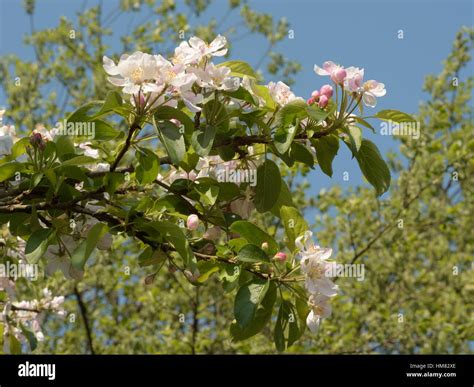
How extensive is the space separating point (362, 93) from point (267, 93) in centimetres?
22

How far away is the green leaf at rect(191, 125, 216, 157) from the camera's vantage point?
155 cm

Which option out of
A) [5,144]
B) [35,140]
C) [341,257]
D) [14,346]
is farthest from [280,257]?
[341,257]

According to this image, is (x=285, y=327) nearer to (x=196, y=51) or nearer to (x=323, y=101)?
(x=323, y=101)

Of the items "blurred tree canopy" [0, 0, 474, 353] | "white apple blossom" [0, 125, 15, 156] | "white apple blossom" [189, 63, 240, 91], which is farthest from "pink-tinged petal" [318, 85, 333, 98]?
"blurred tree canopy" [0, 0, 474, 353]

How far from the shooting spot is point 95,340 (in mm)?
6348

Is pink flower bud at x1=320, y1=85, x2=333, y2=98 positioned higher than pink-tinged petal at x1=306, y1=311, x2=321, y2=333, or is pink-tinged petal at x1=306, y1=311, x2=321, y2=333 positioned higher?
pink flower bud at x1=320, y1=85, x2=333, y2=98

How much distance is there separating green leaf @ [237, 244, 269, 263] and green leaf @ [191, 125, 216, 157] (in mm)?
216

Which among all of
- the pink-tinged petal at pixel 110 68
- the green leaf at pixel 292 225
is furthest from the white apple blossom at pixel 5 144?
the green leaf at pixel 292 225

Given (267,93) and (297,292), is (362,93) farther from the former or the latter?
(297,292)

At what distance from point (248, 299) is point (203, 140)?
0.34 metres

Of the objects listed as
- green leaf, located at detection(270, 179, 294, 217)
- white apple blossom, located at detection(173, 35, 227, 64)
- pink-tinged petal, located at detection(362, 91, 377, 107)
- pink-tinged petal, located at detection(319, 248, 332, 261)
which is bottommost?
pink-tinged petal, located at detection(319, 248, 332, 261)

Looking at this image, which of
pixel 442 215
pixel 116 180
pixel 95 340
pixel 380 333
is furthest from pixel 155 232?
pixel 442 215

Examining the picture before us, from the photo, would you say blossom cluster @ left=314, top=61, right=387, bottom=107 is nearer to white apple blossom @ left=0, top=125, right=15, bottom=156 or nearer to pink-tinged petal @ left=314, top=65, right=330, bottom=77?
pink-tinged petal @ left=314, top=65, right=330, bottom=77
